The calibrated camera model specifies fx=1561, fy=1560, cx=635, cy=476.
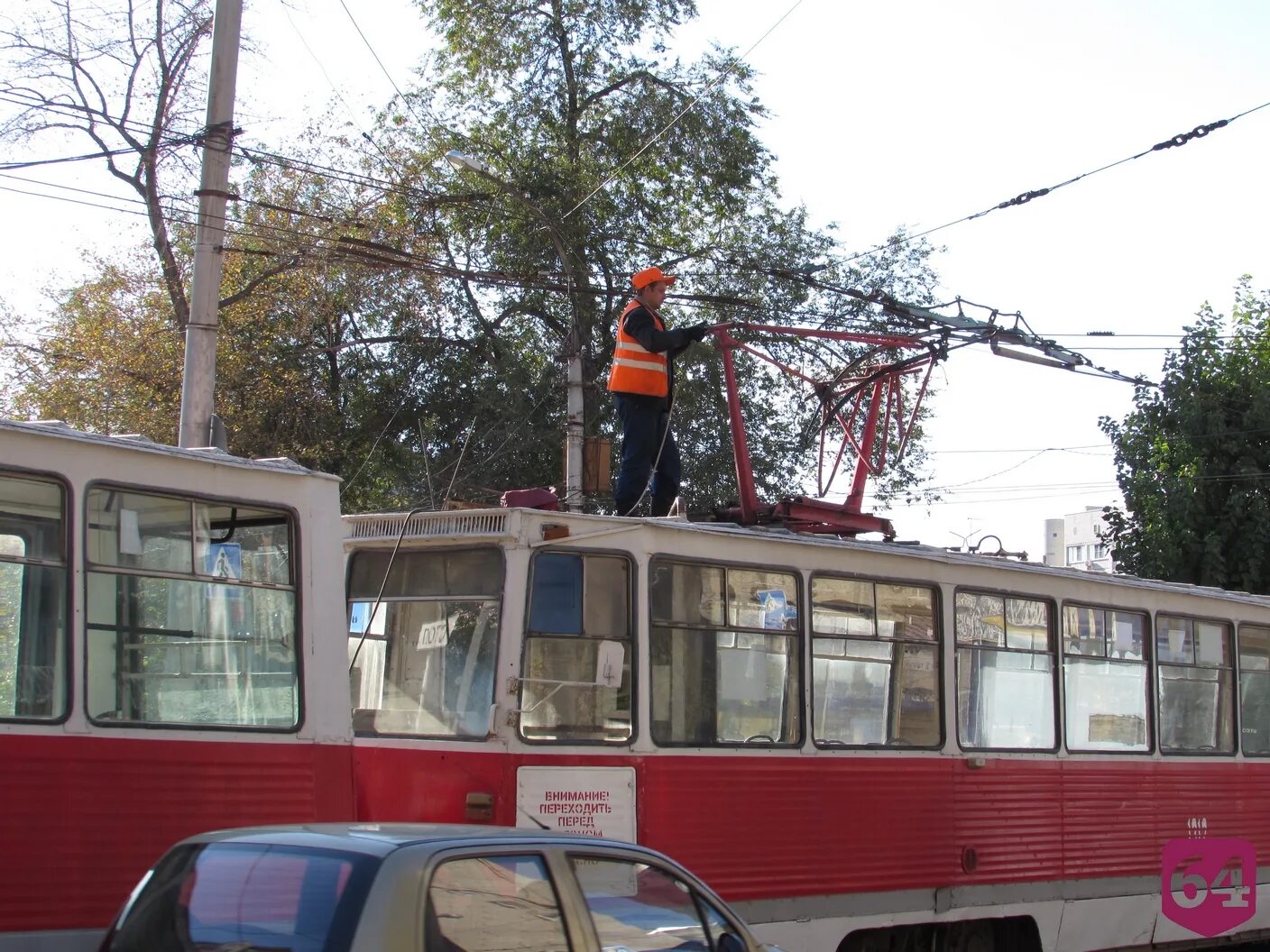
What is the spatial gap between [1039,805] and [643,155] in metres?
14.8

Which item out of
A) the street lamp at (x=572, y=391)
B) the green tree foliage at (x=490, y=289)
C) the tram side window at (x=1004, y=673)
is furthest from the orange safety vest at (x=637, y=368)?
the green tree foliage at (x=490, y=289)

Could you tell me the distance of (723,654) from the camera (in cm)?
891

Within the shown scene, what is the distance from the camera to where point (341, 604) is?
7234 mm

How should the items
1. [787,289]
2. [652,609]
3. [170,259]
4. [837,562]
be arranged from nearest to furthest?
[652,609]
[837,562]
[170,259]
[787,289]

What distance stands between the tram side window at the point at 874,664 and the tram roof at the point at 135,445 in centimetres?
354

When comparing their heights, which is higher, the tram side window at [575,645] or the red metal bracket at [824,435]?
the red metal bracket at [824,435]

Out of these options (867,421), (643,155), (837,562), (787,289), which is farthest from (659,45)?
(837,562)

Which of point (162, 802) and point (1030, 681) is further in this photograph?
point (1030, 681)

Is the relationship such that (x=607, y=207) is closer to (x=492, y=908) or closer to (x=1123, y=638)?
(x=1123, y=638)

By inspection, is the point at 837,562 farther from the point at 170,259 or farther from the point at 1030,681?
the point at 170,259

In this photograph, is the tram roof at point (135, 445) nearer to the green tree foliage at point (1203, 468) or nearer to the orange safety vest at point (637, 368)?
the orange safety vest at point (637, 368)

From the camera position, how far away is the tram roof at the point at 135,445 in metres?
6.06

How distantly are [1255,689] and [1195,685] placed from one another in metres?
0.91

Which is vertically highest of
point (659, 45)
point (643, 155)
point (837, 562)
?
point (659, 45)
